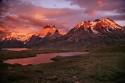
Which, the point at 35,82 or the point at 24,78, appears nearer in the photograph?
the point at 35,82

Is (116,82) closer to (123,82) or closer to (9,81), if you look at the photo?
(123,82)

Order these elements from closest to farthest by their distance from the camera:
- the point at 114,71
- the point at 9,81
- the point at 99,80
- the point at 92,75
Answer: the point at 9,81
the point at 99,80
the point at 92,75
the point at 114,71

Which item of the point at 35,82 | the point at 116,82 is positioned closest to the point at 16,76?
the point at 35,82

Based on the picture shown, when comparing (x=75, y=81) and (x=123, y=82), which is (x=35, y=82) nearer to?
(x=75, y=81)

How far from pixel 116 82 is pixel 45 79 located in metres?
18.6

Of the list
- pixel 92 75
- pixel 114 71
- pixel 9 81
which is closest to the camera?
pixel 9 81

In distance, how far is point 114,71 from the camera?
6612 cm

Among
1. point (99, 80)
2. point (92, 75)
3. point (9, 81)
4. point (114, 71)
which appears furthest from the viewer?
point (114, 71)

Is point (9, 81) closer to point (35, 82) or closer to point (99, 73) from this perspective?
point (35, 82)

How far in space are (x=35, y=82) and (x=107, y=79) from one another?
19.5m

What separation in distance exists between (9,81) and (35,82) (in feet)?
20.9

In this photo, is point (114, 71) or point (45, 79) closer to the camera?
point (45, 79)

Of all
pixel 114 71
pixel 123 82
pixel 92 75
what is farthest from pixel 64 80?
pixel 114 71

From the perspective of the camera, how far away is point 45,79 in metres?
56.2
